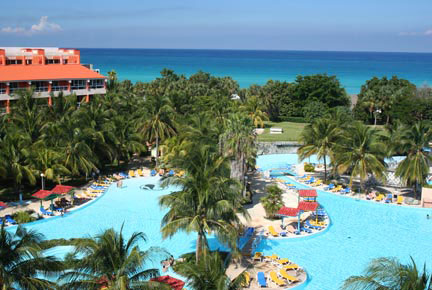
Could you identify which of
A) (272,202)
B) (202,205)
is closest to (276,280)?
(202,205)

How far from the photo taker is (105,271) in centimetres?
1364

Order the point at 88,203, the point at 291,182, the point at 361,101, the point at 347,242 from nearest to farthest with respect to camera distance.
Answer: the point at 347,242
the point at 88,203
the point at 291,182
the point at 361,101

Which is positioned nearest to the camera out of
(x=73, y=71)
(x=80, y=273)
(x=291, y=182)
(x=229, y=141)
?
(x=80, y=273)

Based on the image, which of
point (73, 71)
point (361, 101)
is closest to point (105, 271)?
point (73, 71)

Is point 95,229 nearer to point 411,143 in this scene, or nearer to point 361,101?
point 411,143

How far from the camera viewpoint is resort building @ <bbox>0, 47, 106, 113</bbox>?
45.8 metres

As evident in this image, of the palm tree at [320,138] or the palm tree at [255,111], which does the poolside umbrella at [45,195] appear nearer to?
the palm tree at [320,138]

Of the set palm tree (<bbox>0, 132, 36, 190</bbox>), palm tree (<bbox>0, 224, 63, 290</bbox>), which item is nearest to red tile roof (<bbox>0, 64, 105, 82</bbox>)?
palm tree (<bbox>0, 132, 36, 190</bbox>)

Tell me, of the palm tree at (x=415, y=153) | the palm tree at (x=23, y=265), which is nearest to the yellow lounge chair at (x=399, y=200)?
the palm tree at (x=415, y=153)

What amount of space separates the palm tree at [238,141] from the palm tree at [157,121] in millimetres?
10958

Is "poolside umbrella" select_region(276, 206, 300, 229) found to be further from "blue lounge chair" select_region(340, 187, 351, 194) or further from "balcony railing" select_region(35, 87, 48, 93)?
"balcony railing" select_region(35, 87, 48, 93)

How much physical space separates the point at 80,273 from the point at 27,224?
14.5 meters

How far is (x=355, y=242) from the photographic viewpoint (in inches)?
981

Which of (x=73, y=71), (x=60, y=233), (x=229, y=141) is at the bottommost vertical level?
(x=60, y=233)
